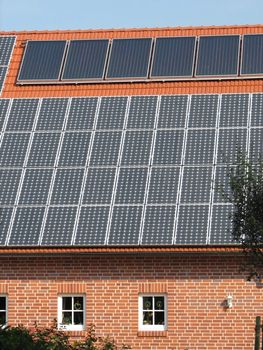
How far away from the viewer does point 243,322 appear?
96.9 feet

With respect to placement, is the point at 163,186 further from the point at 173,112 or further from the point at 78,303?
the point at 78,303

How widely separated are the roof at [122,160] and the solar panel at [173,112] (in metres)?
0.03

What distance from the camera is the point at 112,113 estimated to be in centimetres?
3400

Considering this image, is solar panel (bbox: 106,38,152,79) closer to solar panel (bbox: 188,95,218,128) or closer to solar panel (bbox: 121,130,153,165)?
solar panel (bbox: 188,95,218,128)

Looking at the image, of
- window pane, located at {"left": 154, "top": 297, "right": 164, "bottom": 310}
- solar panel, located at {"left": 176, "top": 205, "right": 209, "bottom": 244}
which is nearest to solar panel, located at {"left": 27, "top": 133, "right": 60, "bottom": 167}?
solar panel, located at {"left": 176, "top": 205, "right": 209, "bottom": 244}

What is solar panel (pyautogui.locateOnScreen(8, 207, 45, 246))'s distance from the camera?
99.2 ft

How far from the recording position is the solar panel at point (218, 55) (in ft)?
114

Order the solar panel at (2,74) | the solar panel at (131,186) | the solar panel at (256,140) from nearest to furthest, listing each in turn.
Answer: the solar panel at (131,186)
the solar panel at (256,140)
the solar panel at (2,74)

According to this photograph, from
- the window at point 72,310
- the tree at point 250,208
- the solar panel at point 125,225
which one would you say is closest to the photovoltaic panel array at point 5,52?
the solar panel at point 125,225

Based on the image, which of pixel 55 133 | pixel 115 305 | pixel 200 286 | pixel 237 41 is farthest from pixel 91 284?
pixel 237 41

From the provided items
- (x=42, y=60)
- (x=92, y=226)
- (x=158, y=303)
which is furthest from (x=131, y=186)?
(x=42, y=60)

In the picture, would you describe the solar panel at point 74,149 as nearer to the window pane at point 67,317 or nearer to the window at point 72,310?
the window at point 72,310

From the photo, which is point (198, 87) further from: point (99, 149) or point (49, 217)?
point (49, 217)

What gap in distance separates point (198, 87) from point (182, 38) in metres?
2.50
